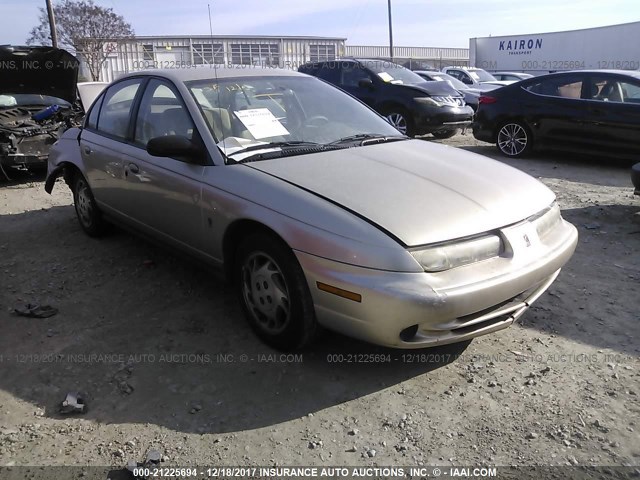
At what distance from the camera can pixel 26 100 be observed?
862 centimetres

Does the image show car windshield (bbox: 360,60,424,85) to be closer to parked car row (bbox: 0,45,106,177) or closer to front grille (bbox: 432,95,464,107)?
front grille (bbox: 432,95,464,107)

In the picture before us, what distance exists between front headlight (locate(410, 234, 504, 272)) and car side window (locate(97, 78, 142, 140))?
282 cm

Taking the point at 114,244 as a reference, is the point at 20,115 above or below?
above

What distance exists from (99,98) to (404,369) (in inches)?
148

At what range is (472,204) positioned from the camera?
2879 millimetres

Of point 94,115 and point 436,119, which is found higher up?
point 94,115

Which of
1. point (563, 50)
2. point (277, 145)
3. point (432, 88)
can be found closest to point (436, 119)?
point (432, 88)

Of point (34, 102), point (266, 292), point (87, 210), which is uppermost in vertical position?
point (34, 102)

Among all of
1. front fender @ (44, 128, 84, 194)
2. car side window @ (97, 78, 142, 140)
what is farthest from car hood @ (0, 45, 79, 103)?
car side window @ (97, 78, 142, 140)

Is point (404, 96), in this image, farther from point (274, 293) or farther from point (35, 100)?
point (274, 293)

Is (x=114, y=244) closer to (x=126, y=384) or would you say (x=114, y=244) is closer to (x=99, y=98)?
(x=99, y=98)

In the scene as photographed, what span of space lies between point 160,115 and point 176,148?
2.64 ft

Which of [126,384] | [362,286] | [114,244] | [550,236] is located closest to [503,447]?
[362,286]

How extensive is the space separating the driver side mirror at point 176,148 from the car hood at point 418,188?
0.40 metres
